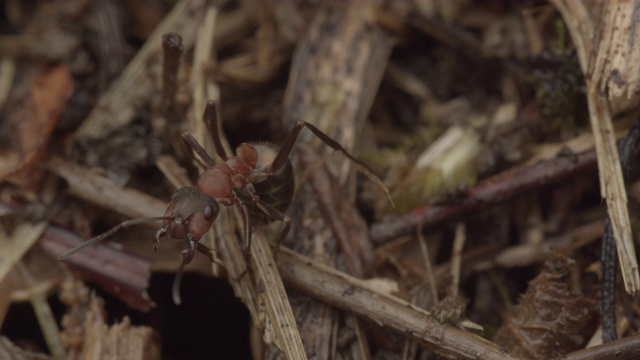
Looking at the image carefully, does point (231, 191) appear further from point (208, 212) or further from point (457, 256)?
point (457, 256)

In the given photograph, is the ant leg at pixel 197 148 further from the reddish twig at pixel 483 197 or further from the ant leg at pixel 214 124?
the reddish twig at pixel 483 197

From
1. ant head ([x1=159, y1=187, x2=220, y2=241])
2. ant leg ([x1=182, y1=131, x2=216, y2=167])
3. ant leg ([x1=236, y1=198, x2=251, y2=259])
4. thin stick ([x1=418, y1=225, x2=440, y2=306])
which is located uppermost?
thin stick ([x1=418, y1=225, x2=440, y2=306])

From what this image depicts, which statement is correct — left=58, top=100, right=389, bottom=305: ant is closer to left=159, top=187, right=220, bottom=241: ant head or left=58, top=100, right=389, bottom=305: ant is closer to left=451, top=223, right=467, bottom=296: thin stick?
left=159, top=187, right=220, bottom=241: ant head

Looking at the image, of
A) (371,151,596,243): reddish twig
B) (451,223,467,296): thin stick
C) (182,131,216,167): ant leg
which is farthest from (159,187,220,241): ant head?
(451,223,467,296): thin stick

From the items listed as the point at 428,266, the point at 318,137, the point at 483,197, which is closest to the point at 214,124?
the point at 318,137

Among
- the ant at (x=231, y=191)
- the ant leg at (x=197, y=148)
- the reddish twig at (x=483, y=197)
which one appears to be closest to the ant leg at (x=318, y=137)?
the ant at (x=231, y=191)

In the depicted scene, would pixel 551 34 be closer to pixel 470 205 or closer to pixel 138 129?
pixel 470 205

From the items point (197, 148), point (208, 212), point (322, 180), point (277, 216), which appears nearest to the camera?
point (208, 212)
